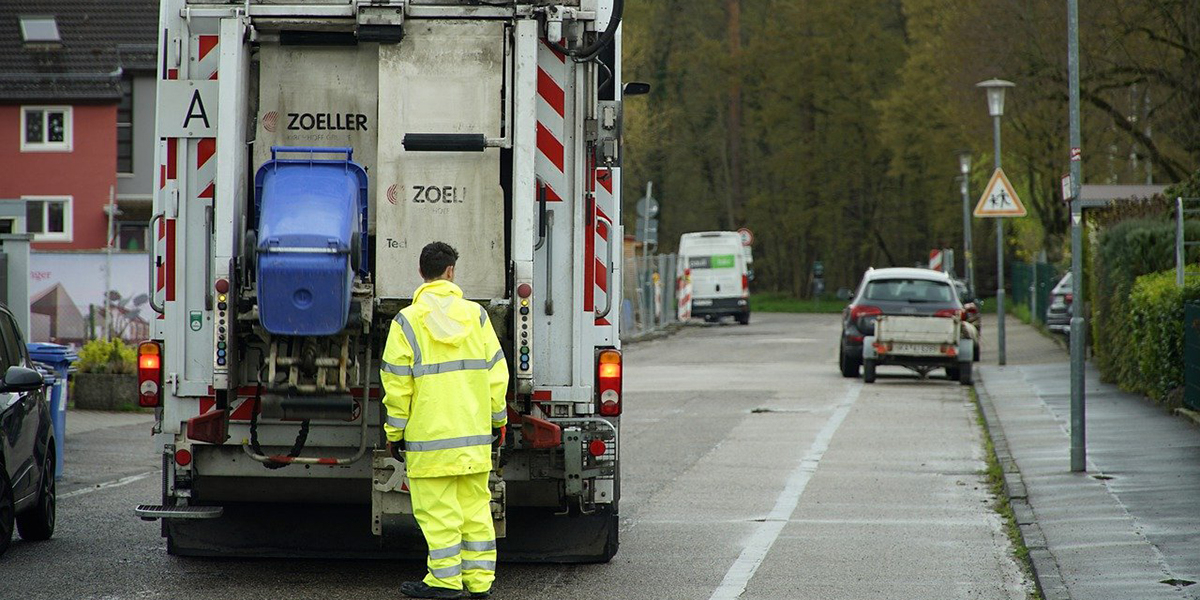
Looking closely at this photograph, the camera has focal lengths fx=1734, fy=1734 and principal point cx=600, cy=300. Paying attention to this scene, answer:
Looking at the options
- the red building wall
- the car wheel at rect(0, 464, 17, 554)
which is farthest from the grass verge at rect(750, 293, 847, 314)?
the car wheel at rect(0, 464, 17, 554)

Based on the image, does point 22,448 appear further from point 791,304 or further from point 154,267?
point 791,304

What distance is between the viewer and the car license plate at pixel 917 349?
2464 centimetres

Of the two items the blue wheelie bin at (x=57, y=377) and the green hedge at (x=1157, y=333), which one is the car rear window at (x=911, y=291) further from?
the blue wheelie bin at (x=57, y=377)

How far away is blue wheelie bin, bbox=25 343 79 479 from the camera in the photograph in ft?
45.7

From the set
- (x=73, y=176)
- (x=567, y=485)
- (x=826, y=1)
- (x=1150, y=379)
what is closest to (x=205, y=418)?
(x=567, y=485)

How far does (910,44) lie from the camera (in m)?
66.7

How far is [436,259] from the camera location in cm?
784

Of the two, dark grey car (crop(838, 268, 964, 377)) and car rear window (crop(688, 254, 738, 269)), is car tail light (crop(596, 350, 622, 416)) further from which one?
car rear window (crop(688, 254, 738, 269))

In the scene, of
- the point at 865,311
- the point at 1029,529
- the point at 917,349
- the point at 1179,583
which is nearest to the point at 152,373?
the point at 1179,583

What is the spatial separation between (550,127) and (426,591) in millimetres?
2299

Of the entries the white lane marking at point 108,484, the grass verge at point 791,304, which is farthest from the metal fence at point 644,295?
the white lane marking at point 108,484

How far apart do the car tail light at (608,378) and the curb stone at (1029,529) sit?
7.63 ft

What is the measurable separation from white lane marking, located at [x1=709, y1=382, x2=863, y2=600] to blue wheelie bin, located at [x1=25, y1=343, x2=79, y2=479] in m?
5.69

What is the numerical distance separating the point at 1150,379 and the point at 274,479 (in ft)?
44.6
